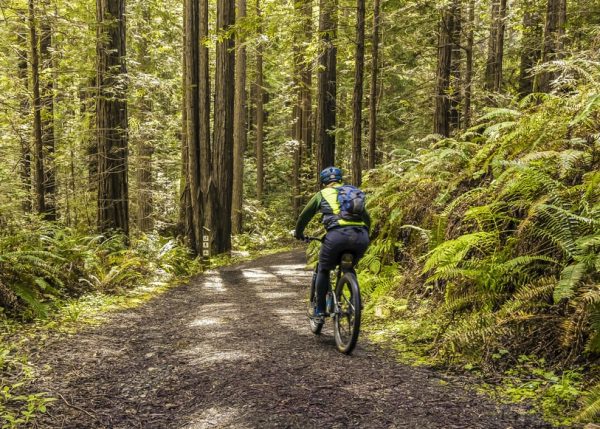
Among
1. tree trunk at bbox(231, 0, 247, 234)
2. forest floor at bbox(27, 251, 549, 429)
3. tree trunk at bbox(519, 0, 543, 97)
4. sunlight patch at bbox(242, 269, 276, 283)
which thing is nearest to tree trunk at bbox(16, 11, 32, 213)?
sunlight patch at bbox(242, 269, 276, 283)

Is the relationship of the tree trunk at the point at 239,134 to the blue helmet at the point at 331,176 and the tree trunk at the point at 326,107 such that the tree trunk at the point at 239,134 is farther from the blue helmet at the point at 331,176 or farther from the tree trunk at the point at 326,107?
the blue helmet at the point at 331,176

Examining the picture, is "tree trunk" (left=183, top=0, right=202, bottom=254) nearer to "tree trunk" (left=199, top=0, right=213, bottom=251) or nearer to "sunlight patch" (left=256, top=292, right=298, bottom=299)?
"tree trunk" (left=199, top=0, right=213, bottom=251)

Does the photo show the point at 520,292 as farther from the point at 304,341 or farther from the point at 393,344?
the point at 304,341

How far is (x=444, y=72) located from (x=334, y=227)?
30.8ft

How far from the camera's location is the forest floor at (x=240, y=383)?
12.9 feet

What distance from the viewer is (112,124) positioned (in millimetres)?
11805

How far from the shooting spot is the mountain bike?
5.50 meters

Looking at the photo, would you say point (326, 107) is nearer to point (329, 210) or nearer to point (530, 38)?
point (530, 38)

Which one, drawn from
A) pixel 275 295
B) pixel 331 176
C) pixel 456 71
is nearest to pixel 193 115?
pixel 275 295

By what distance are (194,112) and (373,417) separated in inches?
486

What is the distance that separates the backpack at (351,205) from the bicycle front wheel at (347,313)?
0.69 metres

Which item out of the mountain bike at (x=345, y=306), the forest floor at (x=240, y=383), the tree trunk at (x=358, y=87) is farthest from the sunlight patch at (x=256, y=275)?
the mountain bike at (x=345, y=306)

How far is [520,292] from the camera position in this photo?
16.1 feet

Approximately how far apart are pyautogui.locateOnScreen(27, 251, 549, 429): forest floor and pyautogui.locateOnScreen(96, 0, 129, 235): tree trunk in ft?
16.1
